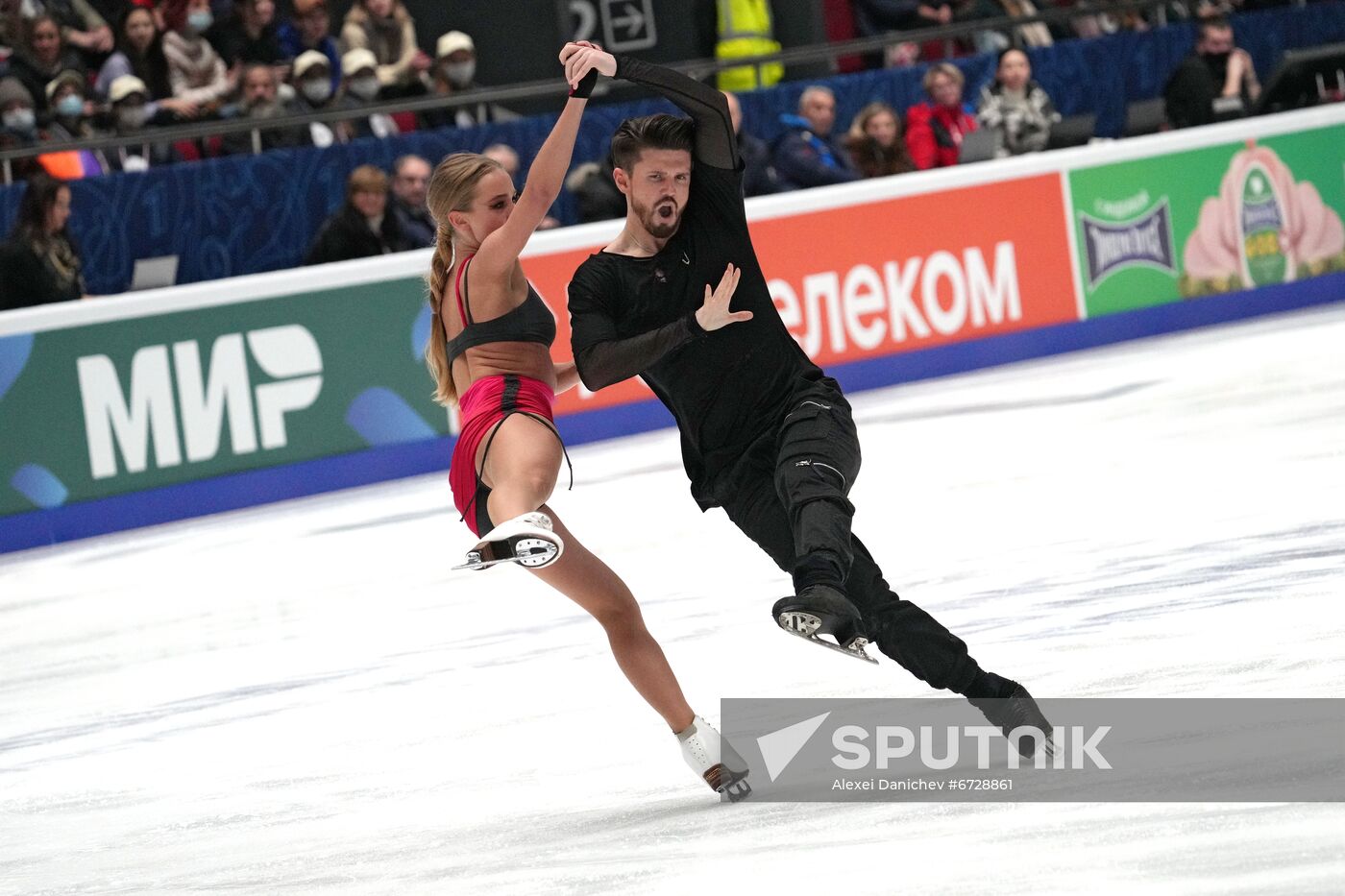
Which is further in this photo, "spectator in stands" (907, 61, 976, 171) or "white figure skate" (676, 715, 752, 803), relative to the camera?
"spectator in stands" (907, 61, 976, 171)

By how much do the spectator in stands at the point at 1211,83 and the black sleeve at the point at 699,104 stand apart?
Result: 10011mm

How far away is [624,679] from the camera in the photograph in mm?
5637

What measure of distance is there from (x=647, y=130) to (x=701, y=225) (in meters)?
0.25

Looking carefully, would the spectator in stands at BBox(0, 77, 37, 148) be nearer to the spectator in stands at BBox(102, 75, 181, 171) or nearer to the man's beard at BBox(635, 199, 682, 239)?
the spectator in stands at BBox(102, 75, 181, 171)

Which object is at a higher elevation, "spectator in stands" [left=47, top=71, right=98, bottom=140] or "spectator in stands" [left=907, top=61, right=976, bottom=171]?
"spectator in stands" [left=47, top=71, right=98, bottom=140]

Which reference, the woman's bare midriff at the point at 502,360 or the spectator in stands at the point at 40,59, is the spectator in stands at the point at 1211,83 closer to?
the spectator in stands at the point at 40,59

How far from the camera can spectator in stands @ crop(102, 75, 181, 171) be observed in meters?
11.1

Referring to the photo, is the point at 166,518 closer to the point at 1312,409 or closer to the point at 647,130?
the point at 1312,409

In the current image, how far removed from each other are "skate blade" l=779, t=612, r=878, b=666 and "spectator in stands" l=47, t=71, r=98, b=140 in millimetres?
8457

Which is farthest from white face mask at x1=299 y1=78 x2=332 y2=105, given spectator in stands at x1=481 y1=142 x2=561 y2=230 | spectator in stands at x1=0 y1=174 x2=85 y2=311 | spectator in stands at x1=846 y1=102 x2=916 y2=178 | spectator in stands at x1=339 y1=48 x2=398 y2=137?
spectator in stands at x1=846 y1=102 x2=916 y2=178

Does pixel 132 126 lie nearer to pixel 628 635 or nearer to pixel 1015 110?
pixel 1015 110

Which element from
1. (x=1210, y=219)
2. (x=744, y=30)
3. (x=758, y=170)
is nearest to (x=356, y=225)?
(x=758, y=170)

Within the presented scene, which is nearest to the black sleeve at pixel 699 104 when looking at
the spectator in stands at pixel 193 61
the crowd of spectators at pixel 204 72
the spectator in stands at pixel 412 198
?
the spectator in stands at pixel 412 198

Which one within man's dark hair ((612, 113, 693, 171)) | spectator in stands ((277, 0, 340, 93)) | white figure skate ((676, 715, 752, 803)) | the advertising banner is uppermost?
spectator in stands ((277, 0, 340, 93))
